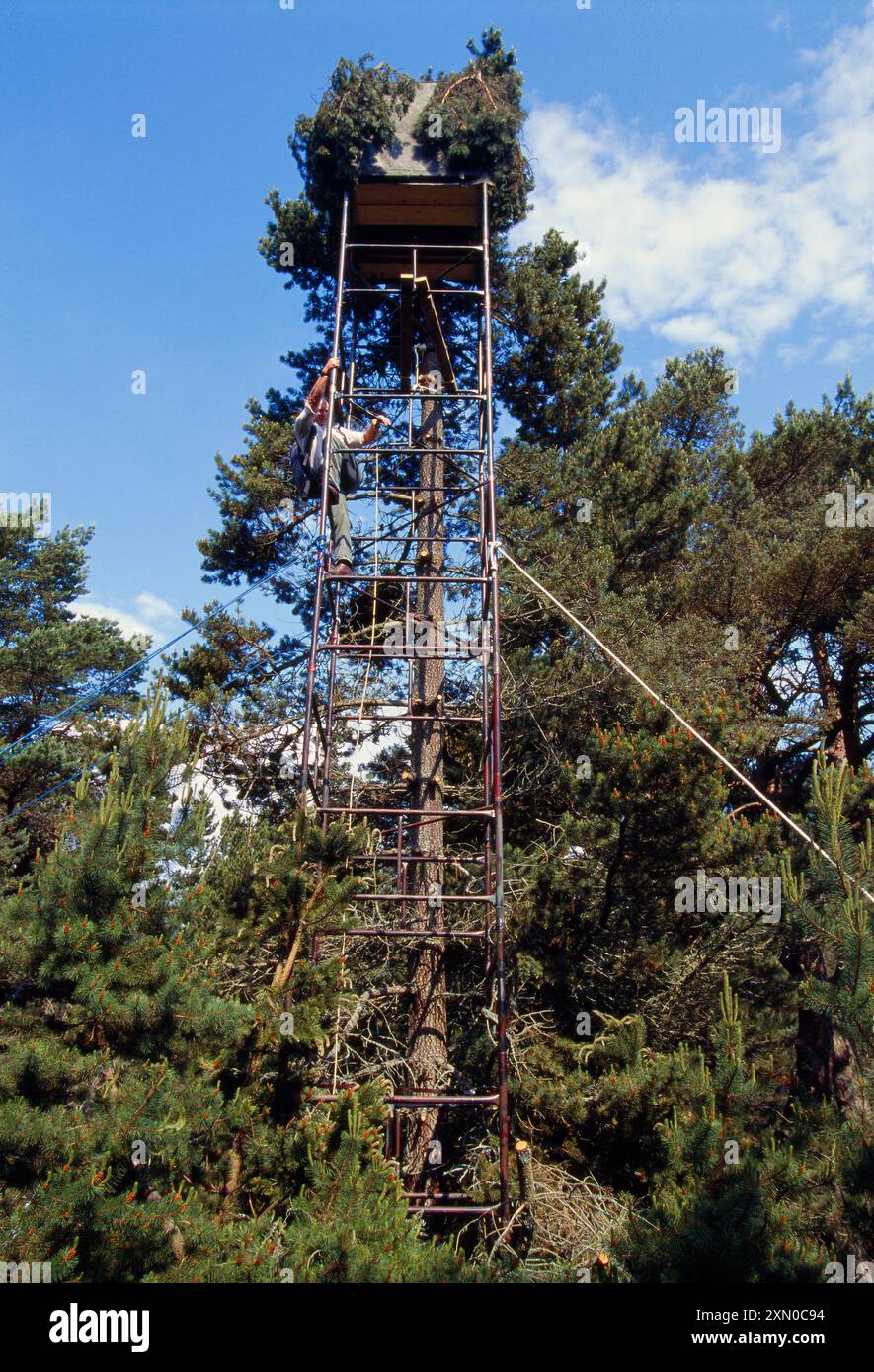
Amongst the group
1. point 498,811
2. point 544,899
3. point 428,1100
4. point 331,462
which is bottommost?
point 428,1100

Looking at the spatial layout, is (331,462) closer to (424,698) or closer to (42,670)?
(424,698)

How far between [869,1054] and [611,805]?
3780 millimetres

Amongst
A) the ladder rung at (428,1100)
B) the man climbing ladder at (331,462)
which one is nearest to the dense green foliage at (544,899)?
the ladder rung at (428,1100)

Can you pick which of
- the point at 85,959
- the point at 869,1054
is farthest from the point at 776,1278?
the point at 85,959

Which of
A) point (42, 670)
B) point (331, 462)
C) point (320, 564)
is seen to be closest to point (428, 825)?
point (320, 564)

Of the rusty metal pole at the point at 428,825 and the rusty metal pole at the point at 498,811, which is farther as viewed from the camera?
the rusty metal pole at the point at 428,825

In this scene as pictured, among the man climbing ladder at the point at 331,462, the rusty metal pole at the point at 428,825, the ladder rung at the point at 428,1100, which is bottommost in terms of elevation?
the ladder rung at the point at 428,1100

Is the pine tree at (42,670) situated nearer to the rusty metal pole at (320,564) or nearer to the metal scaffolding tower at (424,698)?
the metal scaffolding tower at (424,698)

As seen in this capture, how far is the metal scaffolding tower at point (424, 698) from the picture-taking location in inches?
262

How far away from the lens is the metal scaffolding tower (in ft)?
21.8

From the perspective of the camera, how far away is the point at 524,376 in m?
11.2

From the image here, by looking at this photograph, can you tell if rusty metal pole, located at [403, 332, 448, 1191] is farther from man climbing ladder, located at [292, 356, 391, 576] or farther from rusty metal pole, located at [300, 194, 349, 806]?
rusty metal pole, located at [300, 194, 349, 806]

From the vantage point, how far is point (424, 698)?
8289 mm
